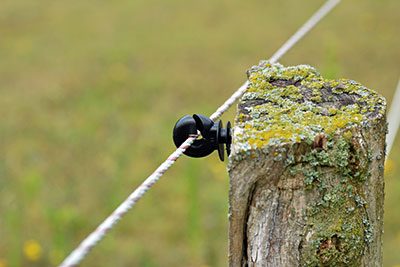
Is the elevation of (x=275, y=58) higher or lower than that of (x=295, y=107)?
higher

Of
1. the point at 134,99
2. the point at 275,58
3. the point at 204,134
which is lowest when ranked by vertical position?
the point at 204,134

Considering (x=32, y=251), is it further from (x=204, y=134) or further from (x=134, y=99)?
(x=204, y=134)

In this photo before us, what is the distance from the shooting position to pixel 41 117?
5363mm

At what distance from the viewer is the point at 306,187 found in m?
1.07

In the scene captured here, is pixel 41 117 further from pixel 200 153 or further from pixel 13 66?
pixel 200 153

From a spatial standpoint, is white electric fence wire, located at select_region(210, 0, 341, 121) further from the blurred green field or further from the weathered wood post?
the blurred green field

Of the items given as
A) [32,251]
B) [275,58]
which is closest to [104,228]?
[275,58]

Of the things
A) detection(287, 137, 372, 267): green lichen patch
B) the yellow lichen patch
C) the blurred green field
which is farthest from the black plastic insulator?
the yellow lichen patch

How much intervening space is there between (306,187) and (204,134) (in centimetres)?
24

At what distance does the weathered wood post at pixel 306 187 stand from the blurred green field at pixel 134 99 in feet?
7.33

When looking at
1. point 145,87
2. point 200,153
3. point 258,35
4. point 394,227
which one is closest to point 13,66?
point 145,87

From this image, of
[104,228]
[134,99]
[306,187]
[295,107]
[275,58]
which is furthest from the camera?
[134,99]

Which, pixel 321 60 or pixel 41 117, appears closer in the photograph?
pixel 41 117

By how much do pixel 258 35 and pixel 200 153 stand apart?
585 centimetres
